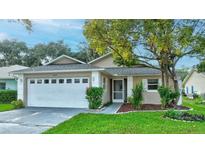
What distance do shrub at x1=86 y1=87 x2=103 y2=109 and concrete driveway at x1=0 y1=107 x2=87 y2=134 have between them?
781 mm

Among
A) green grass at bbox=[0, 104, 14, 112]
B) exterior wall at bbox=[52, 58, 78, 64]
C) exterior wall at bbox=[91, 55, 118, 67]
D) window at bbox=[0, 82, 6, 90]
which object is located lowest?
green grass at bbox=[0, 104, 14, 112]

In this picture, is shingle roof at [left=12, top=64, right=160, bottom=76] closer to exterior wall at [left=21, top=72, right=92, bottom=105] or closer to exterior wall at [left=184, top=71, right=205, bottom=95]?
exterior wall at [left=21, top=72, right=92, bottom=105]

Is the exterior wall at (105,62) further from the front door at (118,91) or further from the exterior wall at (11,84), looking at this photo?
the exterior wall at (11,84)

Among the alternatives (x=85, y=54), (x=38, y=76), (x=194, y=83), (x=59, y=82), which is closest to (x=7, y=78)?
(x=38, y=76)

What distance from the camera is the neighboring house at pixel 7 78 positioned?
424 inches

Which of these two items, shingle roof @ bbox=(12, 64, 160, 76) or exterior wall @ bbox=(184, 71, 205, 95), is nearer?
shingle roof @ bbox=(12, 64, 160, 76)

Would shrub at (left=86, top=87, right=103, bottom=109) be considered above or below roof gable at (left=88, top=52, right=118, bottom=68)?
below

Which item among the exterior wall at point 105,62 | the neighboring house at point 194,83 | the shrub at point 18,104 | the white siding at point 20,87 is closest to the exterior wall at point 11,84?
the white siding at point 20,87

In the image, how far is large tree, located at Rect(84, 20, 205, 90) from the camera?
9.63 metres

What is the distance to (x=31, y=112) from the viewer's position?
1055 centimetres

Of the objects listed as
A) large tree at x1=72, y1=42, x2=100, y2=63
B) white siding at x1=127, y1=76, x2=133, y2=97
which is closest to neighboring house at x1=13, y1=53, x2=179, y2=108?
large tree at x1=72, y1=42, x2=100, y2=63

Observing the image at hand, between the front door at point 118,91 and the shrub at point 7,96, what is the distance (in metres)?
6.02
